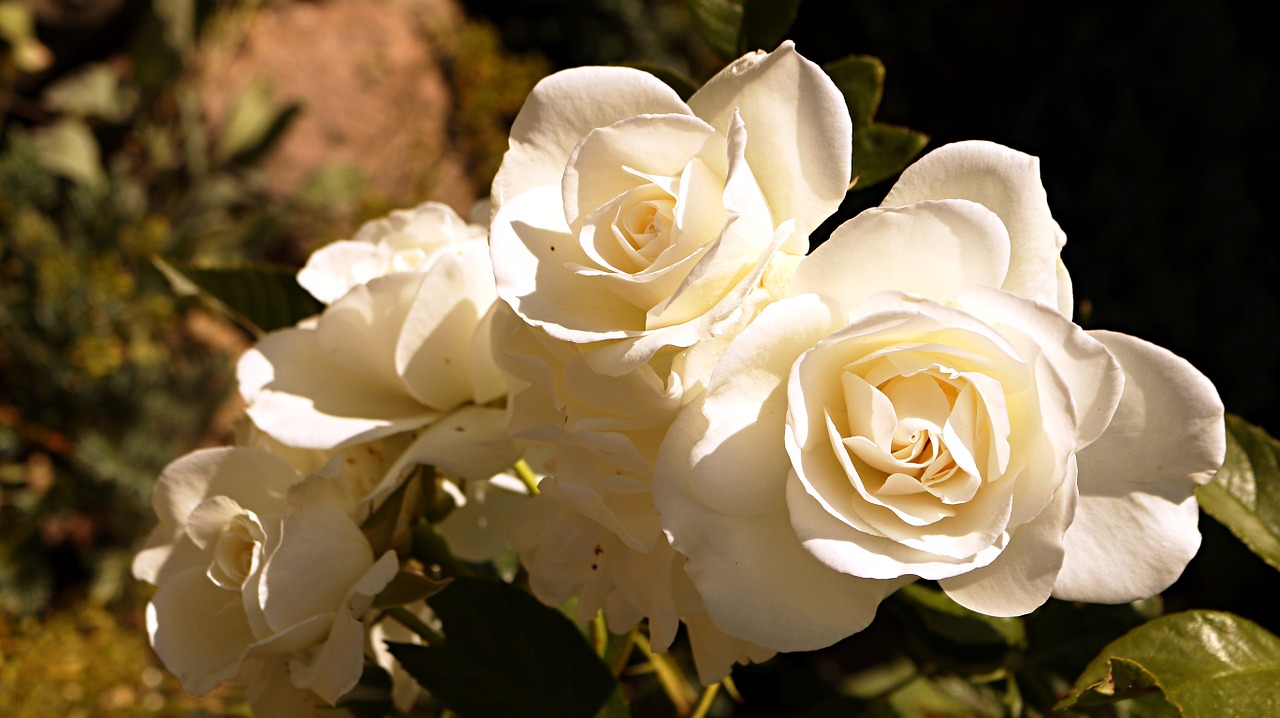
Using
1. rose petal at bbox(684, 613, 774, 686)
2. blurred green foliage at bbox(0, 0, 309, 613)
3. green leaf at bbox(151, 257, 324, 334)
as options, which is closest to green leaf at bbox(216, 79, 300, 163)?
blurred green foliage at bbox(0, 0, 309, 613)

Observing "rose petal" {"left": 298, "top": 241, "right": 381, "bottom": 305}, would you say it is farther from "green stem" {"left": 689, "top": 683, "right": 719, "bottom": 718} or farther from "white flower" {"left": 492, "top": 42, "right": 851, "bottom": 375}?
"green stem" {"left": 689, "top": 683, "right": 719, "bottom": 718}

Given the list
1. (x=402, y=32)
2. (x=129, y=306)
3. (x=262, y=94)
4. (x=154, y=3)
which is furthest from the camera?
(x=402, y=32)

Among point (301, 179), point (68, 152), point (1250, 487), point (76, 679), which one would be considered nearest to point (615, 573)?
point (1250, 487)

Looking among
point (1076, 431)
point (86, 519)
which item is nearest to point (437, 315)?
point (1076, 431)

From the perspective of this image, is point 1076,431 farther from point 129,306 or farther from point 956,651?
point 129,306

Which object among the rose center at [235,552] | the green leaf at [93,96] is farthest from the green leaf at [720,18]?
the green leaf at [93,96]

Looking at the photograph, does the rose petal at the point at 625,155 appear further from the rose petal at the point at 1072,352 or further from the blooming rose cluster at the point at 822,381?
the rose petal at the point at 1072,352
